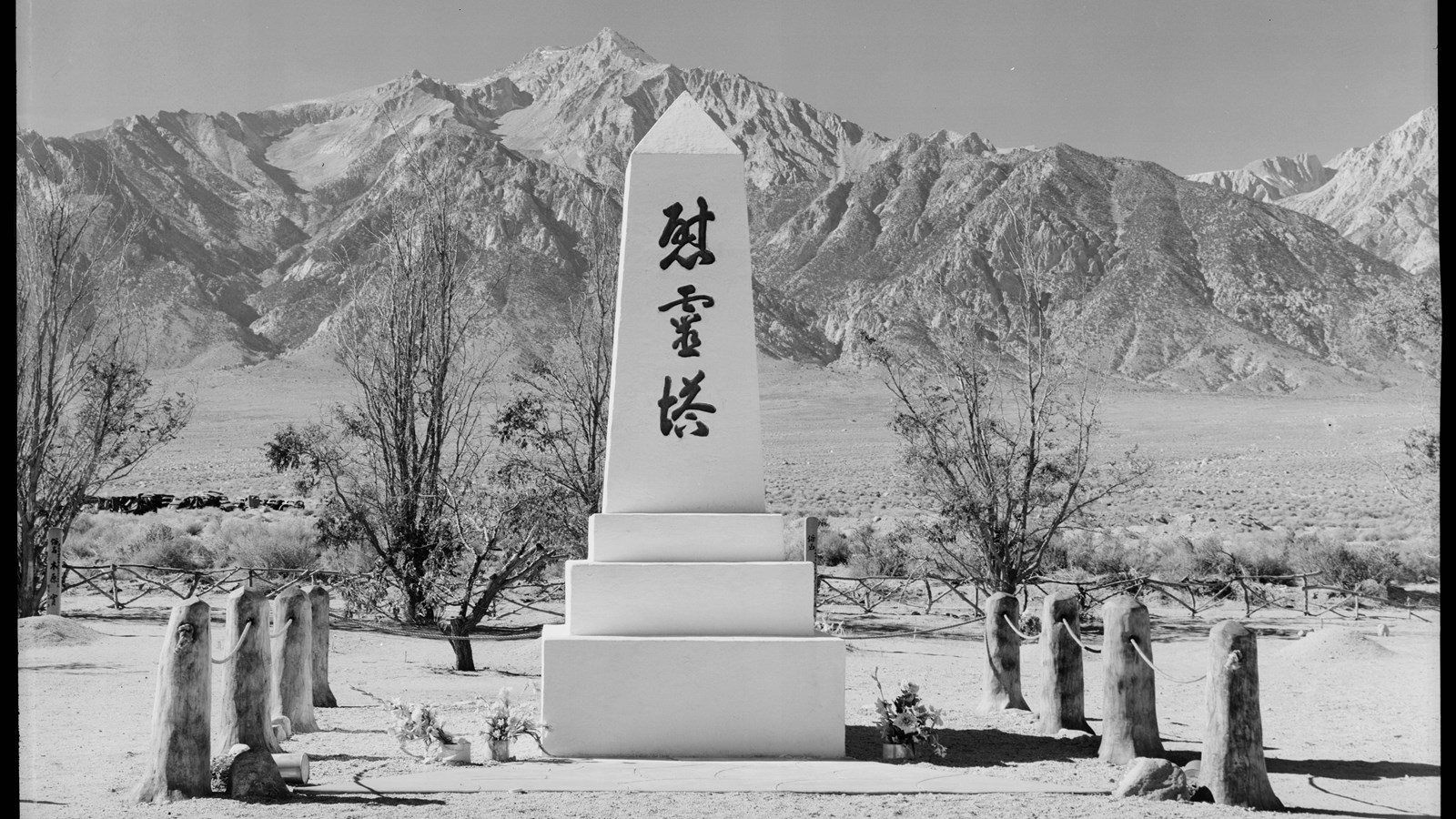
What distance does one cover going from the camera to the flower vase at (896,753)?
9.20 meters

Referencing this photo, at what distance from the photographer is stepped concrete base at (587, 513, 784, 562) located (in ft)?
30.6

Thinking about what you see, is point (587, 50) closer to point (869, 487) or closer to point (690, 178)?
point (869, 487)

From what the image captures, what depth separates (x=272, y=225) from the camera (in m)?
108

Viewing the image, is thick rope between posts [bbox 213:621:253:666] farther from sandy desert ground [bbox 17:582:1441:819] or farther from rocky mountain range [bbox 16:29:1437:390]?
rocky mountain range [bbox 16:29:1437:390]

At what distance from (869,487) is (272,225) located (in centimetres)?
7405

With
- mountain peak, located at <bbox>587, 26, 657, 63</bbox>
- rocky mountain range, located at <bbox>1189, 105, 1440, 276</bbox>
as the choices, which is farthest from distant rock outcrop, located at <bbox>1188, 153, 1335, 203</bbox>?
mountain peak, located at <bbox>587, 26, 657, 63</bbox>

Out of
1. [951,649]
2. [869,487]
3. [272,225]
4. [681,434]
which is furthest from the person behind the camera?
[272,225]

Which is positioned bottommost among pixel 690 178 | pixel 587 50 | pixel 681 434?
pixel 681 434

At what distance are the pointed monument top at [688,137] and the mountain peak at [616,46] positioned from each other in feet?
513

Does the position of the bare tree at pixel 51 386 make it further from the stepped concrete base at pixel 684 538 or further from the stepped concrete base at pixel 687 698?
the stepped concrete base at pixel 687 698

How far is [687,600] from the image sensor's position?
361 inches

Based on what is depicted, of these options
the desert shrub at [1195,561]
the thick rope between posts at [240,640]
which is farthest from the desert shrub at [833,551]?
the thick rope between posts at [240,640]

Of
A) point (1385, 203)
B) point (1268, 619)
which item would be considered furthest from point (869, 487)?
point (1385, 203)

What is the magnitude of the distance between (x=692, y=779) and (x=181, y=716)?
2900mm
